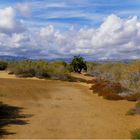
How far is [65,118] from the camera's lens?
2255 centimetres

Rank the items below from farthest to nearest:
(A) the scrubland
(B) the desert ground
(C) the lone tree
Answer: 1. (C) the lone tree
2. (A) the scrubland
3. (B) the desert ground

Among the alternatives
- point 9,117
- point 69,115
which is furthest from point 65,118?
point 9,117

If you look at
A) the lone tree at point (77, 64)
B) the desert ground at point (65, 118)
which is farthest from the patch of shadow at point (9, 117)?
the lone tree at point (77, 64)

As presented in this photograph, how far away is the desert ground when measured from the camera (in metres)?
18.4

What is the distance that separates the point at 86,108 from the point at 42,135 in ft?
32.5

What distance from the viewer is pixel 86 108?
27438mm

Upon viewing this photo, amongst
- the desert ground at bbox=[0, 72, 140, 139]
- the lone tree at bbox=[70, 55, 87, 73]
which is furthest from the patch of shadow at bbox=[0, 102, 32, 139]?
the lone tree at bbox=[70, 55, 87, 73]

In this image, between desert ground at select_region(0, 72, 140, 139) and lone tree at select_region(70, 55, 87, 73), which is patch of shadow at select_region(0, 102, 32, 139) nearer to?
desert ground at select_region(0, 72, 140, 139)

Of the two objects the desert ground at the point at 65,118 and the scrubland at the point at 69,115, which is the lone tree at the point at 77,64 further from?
the desert ground at the point at 65,118

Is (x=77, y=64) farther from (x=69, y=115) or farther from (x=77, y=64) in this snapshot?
(x=69, y=115)

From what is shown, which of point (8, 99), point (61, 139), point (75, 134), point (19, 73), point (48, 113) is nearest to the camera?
point (61, 139)

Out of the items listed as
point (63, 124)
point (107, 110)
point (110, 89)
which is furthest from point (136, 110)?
point (110, 89)

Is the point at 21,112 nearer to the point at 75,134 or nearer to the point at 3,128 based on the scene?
the point at 3,128

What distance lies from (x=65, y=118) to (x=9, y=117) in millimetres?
2928
